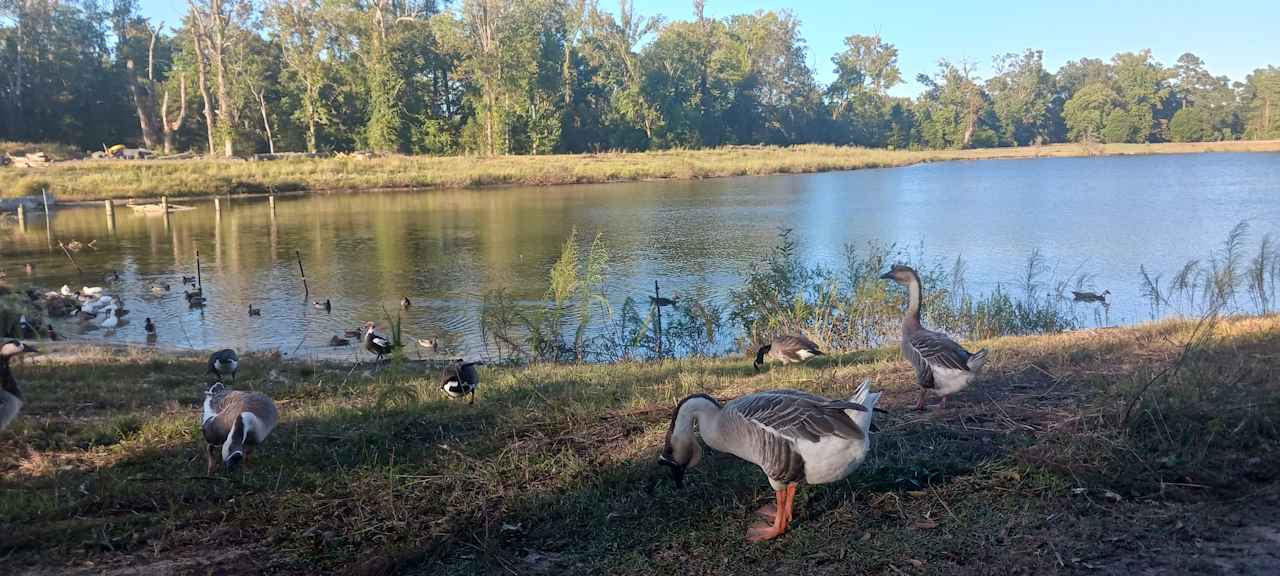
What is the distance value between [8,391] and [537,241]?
2123 cm

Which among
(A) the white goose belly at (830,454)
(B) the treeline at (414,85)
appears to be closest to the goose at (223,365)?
(A) the white goose belly at (830,454)

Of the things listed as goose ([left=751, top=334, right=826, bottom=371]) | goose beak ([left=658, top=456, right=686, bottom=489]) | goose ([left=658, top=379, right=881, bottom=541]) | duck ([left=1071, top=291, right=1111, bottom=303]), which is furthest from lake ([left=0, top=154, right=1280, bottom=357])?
goose ([left=658, top=379, right=881, bottom=541])

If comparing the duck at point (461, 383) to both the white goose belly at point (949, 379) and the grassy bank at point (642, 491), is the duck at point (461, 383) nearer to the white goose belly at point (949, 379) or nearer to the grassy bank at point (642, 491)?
the grassy bank at point (642, 491)

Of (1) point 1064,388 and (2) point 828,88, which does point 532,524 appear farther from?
(2) point 828,88

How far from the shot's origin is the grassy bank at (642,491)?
3.98 metres

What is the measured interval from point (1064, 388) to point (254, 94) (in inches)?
2534

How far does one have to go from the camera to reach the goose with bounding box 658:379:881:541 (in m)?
4.03

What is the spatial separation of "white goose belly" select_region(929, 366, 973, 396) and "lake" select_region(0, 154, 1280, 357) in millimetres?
5812

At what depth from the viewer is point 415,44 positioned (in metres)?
64.2

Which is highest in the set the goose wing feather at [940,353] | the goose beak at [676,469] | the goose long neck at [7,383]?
the goose wing feather at [940,353]

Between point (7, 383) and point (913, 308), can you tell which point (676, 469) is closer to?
point (913, 308)

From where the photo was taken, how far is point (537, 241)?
89.7 feet

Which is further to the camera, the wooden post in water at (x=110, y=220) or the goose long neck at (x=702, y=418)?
the wooden post in water at (x=110, y=220)

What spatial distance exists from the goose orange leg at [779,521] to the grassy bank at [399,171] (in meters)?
47.6
